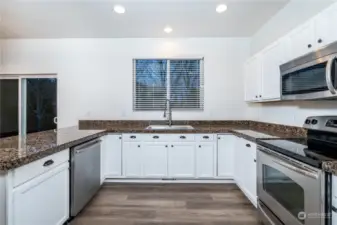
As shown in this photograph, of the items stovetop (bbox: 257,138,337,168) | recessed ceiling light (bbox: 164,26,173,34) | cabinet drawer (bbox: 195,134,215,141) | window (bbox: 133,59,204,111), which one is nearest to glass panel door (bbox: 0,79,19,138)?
window (bbox: 133,59,204,111)

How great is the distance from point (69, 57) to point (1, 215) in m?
3.81

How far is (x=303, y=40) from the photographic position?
2592 mm

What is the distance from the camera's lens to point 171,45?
495 cm

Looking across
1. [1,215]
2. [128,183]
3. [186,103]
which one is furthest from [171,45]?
[1,215]

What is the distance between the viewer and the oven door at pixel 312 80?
186cm

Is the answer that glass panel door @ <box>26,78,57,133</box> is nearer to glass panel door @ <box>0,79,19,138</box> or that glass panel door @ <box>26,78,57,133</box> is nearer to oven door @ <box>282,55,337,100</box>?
glass panel door @ <box>0,79,19,138</box>

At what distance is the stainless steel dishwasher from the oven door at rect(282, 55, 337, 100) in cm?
227

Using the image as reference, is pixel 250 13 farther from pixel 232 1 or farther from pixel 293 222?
pixel 293 222

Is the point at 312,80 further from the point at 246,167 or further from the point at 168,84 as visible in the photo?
the point at 168,84

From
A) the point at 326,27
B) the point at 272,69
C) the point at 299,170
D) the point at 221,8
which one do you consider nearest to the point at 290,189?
the point at 299,170

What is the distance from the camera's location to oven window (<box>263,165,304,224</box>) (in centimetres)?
186

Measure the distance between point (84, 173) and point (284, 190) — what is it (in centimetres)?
215

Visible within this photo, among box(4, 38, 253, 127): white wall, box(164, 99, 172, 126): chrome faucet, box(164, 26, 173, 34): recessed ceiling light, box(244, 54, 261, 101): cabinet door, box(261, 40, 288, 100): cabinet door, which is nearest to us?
box(261, 40, 288, 100): cabinet door

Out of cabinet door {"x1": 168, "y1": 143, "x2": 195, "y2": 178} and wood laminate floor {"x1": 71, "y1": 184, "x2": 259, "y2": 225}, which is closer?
wood laminate floor {"x1": 71, "y1": 184, "x2": 259, "y2": 225}
